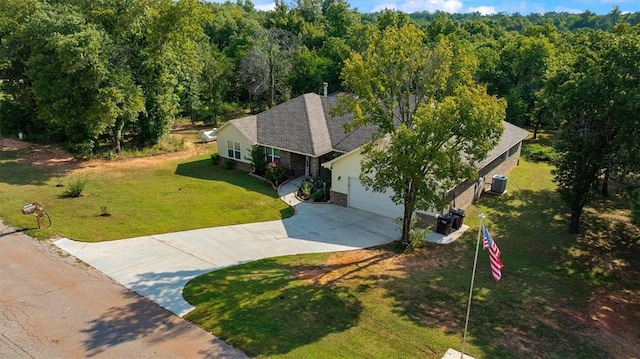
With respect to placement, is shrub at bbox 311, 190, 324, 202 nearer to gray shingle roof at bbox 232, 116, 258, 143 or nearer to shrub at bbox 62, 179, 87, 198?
gray shingle roof at bbox 232, 116, 258, 143

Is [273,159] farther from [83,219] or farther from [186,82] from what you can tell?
[186,82]

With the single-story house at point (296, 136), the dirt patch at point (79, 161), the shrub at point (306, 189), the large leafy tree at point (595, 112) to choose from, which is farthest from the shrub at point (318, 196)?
the dirt patch at point (79, 161)

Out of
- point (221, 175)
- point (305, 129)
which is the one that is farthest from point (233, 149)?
point (305, 129)

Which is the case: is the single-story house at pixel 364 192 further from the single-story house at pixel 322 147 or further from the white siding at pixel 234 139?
the white siding at pixel 234 139

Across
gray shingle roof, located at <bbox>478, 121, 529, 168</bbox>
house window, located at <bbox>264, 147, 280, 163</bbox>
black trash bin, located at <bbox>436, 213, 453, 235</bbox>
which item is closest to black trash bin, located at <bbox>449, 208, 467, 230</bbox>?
black trash bin, located at <bbox>436, 213, 453, 235</bbox>

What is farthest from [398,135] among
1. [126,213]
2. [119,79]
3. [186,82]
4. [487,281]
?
[186,82]

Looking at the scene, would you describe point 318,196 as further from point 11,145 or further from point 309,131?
point 11,145
